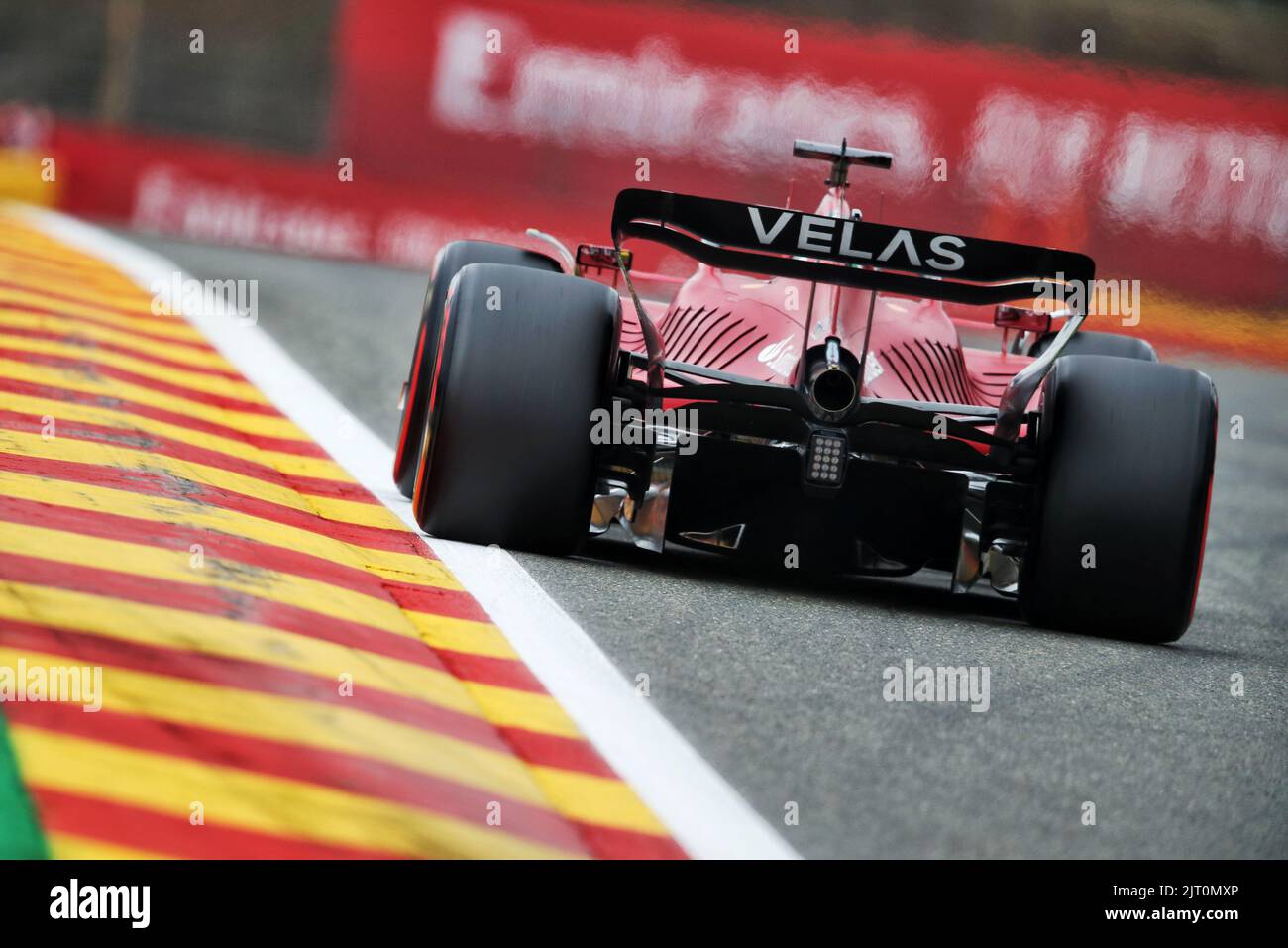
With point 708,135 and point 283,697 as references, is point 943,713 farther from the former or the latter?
point 708,135

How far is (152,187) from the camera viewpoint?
20.9 m

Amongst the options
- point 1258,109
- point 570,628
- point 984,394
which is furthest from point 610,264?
point 1258,109

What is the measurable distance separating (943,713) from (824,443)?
1.19 metres

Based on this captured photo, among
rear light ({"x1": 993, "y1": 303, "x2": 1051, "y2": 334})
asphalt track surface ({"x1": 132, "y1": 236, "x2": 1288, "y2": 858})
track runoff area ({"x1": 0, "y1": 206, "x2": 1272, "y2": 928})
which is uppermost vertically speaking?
rear light ({"x1": 993, "y1": 303, "x2": 1051, "y2": 334})

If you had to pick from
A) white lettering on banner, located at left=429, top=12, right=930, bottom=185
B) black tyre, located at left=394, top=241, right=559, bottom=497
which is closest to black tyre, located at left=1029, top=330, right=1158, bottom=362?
black tyre, located at left=394, top=241, right=559, bottom=497

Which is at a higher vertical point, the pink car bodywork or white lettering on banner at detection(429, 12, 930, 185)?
white lettering on banner at detection(429, 12, 930, 185)

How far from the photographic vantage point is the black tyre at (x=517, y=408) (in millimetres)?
5008

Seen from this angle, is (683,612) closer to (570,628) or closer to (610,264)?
(570,628)

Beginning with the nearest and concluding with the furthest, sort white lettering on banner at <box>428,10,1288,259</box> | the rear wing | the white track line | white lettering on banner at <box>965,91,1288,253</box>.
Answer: the white track line, the rear wing, white lettering on banner at <box>965,91,1288,253</box>, white lettering on banner at <box>428,10,1288,259</box>

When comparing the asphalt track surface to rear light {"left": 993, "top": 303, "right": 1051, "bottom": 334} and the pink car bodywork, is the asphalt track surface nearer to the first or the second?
the pink car bodywork

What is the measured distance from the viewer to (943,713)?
4004mm

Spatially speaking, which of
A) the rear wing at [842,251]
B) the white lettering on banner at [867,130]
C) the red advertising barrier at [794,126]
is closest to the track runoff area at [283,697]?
the rear wing at [842,251]

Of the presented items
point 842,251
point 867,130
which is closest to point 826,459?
point 842,251

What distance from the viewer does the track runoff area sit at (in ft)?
9.09
